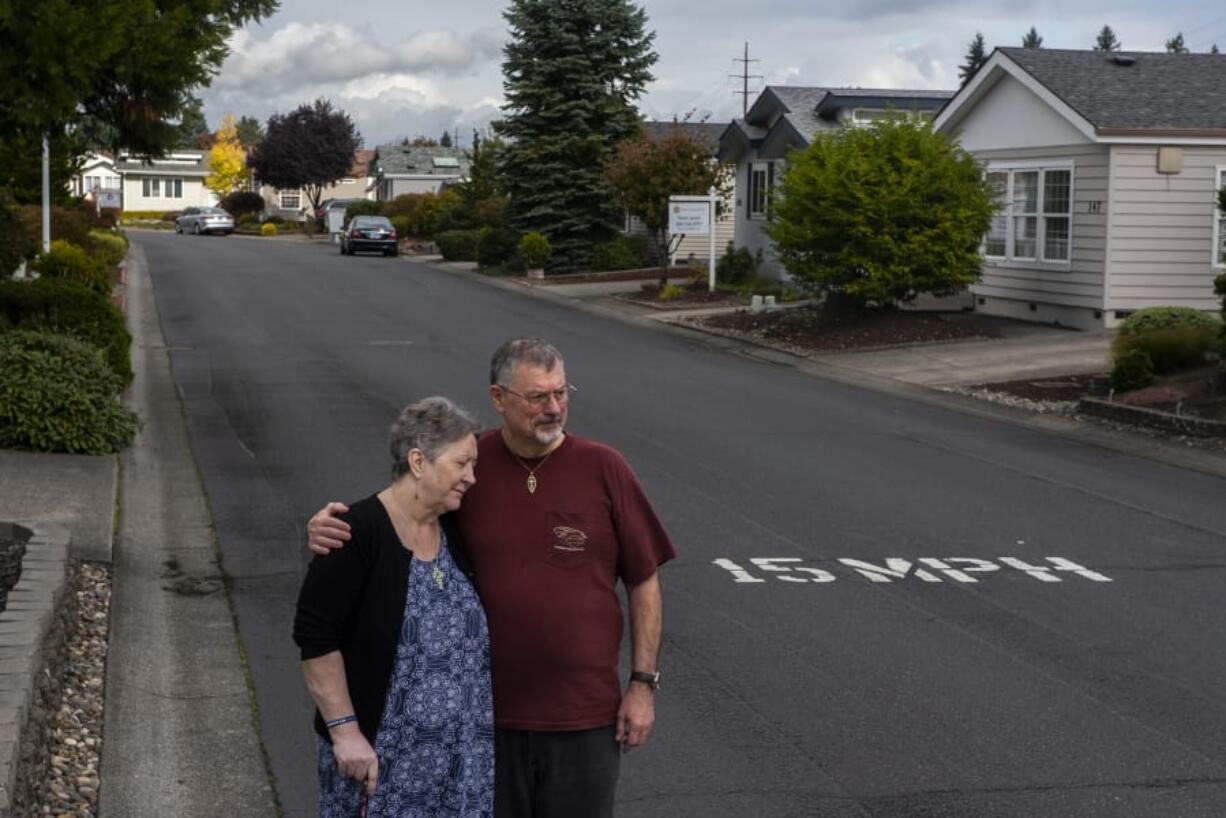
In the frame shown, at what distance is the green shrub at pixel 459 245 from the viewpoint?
55.1 metres

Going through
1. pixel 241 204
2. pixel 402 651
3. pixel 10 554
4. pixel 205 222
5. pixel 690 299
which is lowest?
pixel 10 554

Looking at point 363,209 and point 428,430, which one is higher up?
point 363,209

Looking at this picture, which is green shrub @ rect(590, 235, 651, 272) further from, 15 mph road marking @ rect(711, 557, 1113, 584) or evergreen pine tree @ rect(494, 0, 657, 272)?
15 mph road marking @ rect(711, 557, 1113, 584)

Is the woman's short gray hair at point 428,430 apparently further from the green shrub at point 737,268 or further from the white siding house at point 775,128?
the green shrub at point 737,268

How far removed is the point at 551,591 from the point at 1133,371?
54.3 feet

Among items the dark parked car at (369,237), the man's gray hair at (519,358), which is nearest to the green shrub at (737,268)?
the dark parked car at (369,237)

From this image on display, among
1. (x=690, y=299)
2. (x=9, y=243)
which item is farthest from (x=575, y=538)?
(x=690, y=299)

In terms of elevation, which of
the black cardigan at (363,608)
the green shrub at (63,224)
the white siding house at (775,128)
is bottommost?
the black cardigan at (363,608)

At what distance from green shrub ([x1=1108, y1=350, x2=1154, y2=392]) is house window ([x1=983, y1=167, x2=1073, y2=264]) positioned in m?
8.54

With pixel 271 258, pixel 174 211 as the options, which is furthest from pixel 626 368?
pixel 174 211

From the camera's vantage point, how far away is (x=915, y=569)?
10969 mm

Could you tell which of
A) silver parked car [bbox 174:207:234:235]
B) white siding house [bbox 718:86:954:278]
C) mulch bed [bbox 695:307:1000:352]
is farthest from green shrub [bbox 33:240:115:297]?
silver parked car [bbox 174:207:234:235]

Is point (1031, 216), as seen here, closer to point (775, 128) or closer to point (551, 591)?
point (775, 128)

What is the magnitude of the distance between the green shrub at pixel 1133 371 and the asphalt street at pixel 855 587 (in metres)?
2.20
